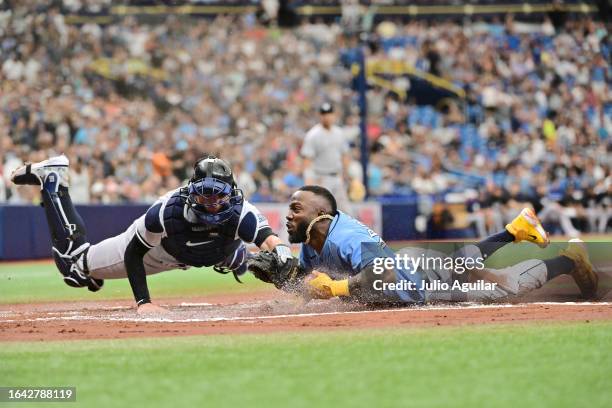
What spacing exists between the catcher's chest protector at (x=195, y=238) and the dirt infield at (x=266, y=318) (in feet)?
1.65

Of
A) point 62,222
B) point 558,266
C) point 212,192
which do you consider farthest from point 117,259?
point 558,266

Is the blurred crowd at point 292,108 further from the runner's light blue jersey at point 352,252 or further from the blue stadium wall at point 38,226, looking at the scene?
the runner's light blue jersey at point 352,252

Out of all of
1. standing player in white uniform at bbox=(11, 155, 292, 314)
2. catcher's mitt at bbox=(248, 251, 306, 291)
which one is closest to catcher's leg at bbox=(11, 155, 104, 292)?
standing player in white uniform at bbox=(11, 155, 292, 314)

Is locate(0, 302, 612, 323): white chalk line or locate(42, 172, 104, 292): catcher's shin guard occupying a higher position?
locate(42, 172, 104, 292): catcher's shin guard

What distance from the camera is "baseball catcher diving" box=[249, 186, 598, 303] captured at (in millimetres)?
8727

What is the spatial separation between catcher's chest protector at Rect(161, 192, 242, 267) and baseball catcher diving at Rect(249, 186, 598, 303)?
2.12ft

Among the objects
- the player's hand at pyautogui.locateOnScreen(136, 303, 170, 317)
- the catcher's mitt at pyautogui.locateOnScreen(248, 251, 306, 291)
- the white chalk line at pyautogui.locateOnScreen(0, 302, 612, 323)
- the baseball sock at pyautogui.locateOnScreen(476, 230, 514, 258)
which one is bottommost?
the white chalk line at pyautogui.locateOnScreen(0, 302, 612, 323)

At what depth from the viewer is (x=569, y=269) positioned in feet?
30.3

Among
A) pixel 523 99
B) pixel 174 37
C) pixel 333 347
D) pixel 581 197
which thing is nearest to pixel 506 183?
pixel 581 197

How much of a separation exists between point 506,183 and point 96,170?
9.94 m

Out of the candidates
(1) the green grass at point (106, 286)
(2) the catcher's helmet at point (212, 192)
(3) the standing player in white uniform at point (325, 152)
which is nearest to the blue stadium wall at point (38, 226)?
(1) the green grass at point (106, 286)

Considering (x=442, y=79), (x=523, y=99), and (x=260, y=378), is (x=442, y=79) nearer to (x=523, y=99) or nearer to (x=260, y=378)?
(x=523, y=99)

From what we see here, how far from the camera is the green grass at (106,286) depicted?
12406 millimetres

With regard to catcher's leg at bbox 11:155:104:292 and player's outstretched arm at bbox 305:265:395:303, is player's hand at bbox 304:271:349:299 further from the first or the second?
catcher's leg at bbox 11:155:104:292
